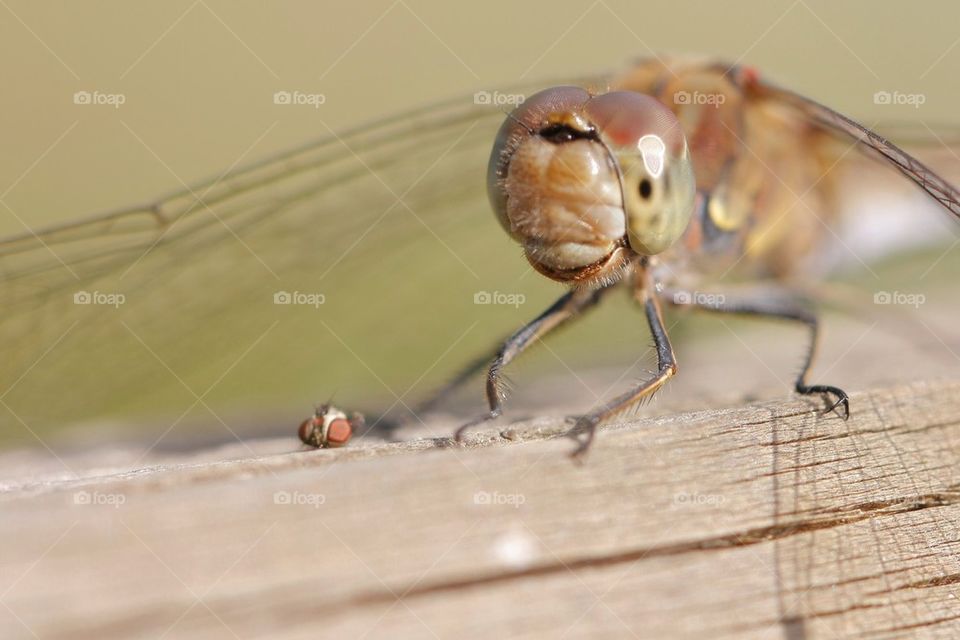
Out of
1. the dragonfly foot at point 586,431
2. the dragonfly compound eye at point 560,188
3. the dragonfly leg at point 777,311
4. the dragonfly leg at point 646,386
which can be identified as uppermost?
the dragonfly compound eye at point 560,188

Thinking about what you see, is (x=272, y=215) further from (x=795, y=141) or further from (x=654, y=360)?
(x=795, y=141)

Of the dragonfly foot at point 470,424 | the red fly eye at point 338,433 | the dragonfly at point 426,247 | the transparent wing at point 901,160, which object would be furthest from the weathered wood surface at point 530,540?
the transparent wing at point 901,160

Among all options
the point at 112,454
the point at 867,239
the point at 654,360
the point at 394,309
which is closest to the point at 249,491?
the point at 112,454

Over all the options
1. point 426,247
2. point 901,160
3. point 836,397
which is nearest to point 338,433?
point 836,397

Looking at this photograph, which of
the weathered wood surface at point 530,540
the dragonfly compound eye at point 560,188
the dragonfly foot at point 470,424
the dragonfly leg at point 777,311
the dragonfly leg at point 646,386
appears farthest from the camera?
the dragonfly leg at point 777,311

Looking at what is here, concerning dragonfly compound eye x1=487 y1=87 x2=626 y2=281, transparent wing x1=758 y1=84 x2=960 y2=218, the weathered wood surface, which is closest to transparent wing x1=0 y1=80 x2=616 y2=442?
dragonfly compound eye x1=487 y1=87 x2=626 y2=281

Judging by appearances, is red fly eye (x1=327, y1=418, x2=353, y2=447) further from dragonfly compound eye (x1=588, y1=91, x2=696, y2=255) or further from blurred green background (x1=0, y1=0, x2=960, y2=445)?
blurred green background (x1=0, y1=0, x2=960, y2=445)

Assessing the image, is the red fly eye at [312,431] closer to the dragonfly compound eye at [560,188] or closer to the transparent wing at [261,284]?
the transparent wing at [261,284]
